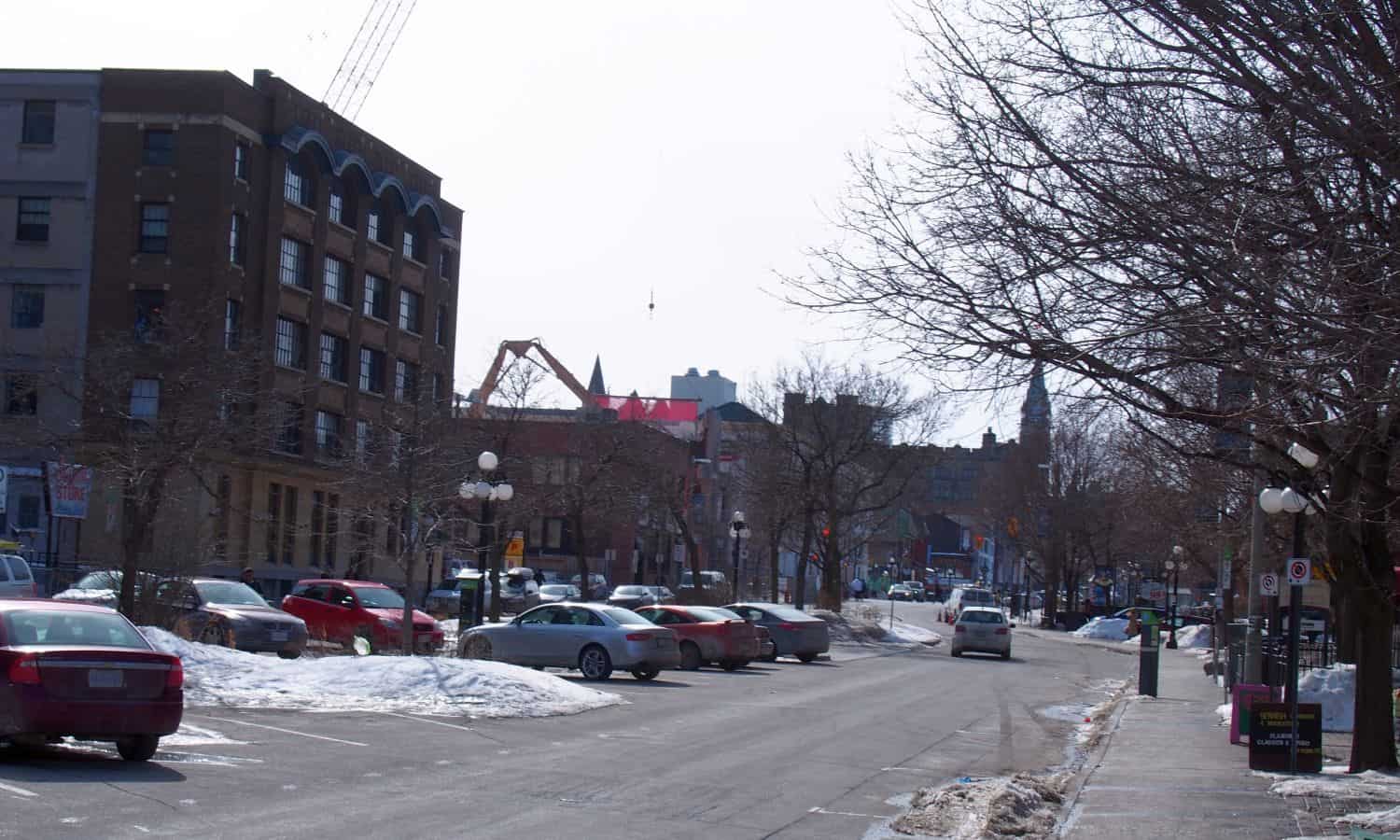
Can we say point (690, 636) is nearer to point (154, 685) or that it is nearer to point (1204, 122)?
point (154, 685)

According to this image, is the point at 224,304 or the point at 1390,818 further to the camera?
the point at 224,304

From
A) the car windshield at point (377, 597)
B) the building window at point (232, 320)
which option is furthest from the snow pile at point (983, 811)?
the building window at point (232, 320)

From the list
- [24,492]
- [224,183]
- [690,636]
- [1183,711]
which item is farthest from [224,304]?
[1183,711]

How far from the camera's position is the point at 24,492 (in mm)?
52750

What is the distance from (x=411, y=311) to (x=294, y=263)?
32.3 feet

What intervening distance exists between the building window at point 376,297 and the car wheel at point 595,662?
122 feet

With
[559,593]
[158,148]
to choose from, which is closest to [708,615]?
[158,148]

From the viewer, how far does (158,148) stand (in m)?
52.3

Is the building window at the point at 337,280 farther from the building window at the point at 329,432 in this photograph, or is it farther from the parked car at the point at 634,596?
the parked car at the point at 634,596

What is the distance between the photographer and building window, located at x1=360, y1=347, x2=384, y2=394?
6128 cm

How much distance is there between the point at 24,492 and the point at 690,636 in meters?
31.1

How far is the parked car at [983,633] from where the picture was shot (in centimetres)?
4391

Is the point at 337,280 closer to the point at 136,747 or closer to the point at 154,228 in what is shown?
the point at 154,228

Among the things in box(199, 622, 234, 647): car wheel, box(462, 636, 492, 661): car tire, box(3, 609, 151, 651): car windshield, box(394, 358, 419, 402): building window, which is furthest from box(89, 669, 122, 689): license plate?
box(394, 358, 419, 402): building window
